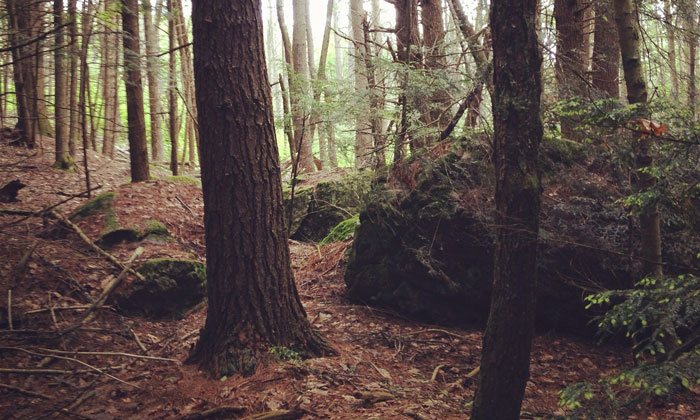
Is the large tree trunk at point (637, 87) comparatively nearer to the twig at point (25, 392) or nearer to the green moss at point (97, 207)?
the twig at point (25, 392)

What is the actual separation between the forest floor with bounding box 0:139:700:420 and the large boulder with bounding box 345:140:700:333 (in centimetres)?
35

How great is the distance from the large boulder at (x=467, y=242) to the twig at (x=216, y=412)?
3074mm

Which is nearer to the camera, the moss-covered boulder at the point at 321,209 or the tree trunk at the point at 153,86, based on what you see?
the moss-covered boulder at the point at 321,209

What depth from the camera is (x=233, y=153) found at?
176 inches

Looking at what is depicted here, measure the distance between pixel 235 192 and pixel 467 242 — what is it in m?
3.05

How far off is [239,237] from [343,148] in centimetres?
417

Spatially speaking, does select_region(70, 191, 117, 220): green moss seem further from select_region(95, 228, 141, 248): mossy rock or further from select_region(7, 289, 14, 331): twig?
select_region(7, 289, 14, 331): twig

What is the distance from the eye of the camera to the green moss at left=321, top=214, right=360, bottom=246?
894 cm

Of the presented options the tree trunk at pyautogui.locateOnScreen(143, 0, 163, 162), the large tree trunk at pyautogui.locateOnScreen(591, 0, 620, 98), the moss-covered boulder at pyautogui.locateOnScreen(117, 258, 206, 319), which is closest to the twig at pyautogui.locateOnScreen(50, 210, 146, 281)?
the moss-covered boulder at pyautogui.locateOnScreen(117, 258, 206, 319)

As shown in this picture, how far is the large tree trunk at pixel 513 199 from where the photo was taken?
286 centimetres

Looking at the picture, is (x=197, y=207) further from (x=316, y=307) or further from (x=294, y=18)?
(x=294, y=18)

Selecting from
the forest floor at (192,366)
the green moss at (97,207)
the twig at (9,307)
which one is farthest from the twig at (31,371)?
the green moss at (97,207)

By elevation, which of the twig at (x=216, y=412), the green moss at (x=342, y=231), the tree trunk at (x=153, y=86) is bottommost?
the twig at (x=216, y=412)

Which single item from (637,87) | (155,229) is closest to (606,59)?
(637,87)
